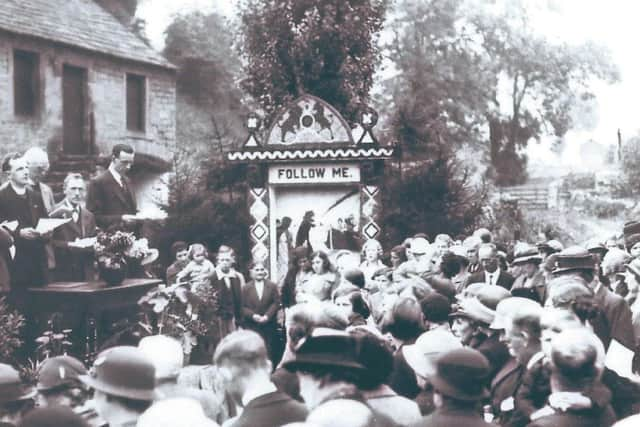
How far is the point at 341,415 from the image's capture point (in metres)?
3.29

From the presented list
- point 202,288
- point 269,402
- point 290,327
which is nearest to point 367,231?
point 202,288

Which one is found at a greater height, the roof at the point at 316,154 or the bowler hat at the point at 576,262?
the roof at the point at 316,154

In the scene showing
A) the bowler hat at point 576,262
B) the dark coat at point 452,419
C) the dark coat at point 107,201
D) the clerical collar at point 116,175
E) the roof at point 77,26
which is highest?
the roof at point 77,26

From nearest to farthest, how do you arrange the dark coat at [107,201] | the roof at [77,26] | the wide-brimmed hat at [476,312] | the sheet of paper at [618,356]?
the wide-brimmed hat at [476,312] → the sheet of paper at [618,356] → the dark coat at [107,201] → the roof at [77,26]

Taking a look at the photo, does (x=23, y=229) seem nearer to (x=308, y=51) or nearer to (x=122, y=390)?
(x=122, y=390)

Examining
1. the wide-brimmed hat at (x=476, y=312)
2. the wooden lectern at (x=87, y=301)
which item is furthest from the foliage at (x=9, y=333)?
the wide-brimmed hat at (x=476, y=312)

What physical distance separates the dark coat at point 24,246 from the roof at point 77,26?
11.1 feet

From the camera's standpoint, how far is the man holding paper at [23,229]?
8836mm

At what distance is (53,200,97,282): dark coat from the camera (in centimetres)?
902

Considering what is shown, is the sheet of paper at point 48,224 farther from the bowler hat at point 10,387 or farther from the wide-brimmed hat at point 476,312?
the bowler hat at point 10,387

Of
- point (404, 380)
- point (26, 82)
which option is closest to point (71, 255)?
point (26, 82)

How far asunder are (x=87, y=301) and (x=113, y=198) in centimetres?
171

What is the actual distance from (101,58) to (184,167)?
203 centimetres

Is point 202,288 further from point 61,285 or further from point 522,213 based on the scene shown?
point 522,213
